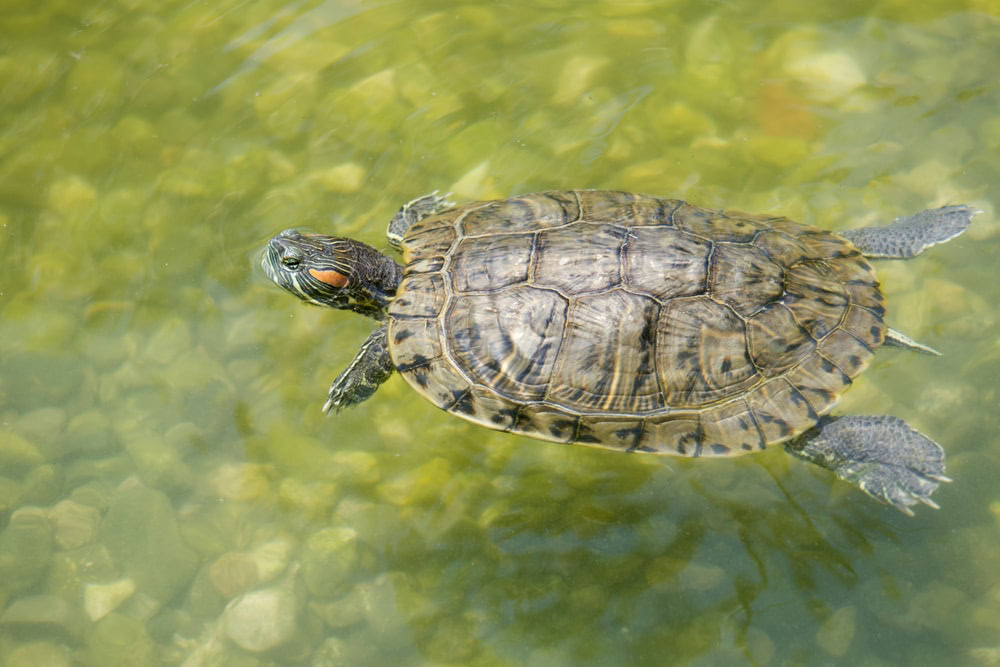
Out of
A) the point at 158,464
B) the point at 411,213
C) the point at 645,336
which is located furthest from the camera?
the point at 411,213

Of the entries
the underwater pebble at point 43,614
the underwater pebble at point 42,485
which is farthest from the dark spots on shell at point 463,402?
the underwater pebble at point 42,485

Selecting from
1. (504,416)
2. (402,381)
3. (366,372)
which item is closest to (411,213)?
(402,381)

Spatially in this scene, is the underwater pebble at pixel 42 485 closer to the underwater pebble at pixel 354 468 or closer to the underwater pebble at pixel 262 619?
the underwater pebble at pixel 262 619

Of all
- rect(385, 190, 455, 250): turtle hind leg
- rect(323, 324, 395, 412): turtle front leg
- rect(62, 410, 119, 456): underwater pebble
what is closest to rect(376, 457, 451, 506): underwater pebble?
rect(323, 324, 395, 412): turtle front leg

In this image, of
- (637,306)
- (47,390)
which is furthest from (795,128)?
(47,390)

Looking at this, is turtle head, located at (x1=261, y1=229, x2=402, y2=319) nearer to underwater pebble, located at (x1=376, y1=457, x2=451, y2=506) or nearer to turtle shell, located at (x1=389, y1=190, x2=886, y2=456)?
turtle shell, located at (x1=389, y1=190, x2=886, y2=456)

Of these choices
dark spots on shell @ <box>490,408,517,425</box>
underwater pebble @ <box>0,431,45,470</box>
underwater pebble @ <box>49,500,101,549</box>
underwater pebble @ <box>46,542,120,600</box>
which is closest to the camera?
dark spots on shell @ <box>490,408,517,425</box>

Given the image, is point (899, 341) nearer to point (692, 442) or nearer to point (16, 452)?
point (692, 442)
